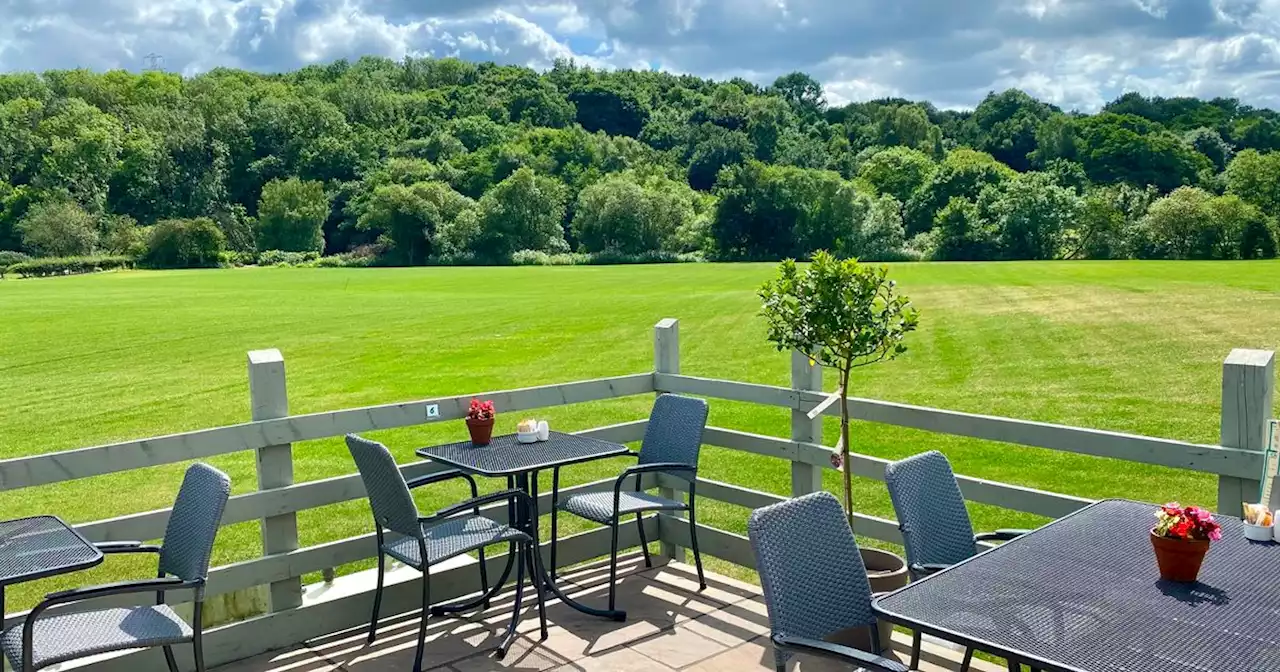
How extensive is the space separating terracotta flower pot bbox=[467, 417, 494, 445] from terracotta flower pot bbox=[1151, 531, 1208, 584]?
2.90 m

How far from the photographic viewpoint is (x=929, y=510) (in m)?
3.21

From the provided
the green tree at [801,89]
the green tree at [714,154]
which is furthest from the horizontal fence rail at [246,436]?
the green tree at [801,89]

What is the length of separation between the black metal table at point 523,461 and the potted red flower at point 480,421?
0.04 metres

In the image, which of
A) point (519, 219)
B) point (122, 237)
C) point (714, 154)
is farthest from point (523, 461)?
point (714, 154)

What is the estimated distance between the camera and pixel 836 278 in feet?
13.5

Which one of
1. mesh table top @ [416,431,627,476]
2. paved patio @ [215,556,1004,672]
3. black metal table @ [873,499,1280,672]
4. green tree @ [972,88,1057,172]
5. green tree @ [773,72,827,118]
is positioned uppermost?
green tree @ [773,72,827,118]

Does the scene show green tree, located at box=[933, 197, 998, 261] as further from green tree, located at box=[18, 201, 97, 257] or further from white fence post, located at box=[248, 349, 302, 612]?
white fence post, located at box=[248, 349, 302, 612]

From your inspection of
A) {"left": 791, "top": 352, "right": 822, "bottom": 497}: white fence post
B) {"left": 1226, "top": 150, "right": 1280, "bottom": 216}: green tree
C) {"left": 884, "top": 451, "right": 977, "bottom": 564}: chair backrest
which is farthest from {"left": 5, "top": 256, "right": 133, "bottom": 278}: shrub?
{"left": 1226, "top": 150, "right": 1280, "bottom": 216}: green tree

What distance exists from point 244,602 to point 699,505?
A: 4.12 m

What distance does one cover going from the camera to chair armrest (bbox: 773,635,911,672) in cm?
221

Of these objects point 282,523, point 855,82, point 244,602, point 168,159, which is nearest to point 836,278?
point 282,523

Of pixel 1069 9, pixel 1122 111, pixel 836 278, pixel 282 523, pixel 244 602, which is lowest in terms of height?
pixel 244 602

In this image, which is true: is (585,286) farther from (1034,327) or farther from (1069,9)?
(1069,9)

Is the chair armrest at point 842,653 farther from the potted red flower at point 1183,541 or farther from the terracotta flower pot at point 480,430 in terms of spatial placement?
the terracotta flower pot at point 480,430
